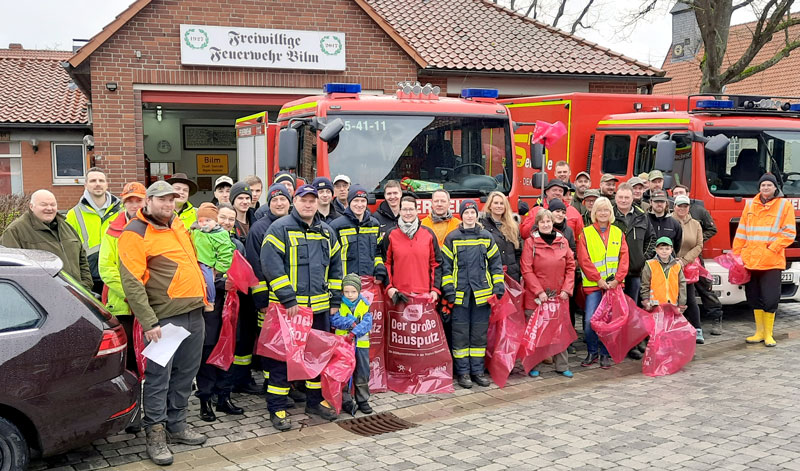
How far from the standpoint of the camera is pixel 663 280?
7.11 meters

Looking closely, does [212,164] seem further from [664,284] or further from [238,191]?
[664,284]

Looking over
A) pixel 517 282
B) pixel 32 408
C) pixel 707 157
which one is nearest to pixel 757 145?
pixel 707 157

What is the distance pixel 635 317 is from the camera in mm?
7004

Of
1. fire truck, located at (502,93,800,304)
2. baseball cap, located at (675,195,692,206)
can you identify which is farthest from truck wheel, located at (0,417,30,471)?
baseball cap, located at (675,195,692,206)

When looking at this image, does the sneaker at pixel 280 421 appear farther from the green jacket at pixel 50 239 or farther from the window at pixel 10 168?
the window at pixel 10 168

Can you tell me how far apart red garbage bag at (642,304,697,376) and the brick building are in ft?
29.4

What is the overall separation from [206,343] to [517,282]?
293cm

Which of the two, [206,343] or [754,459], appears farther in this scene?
[206,343]

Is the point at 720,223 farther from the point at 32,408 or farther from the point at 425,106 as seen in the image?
the point at 32,408

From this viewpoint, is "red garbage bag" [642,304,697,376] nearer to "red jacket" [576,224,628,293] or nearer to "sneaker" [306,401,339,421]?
"red jacket" [576,224,628,293]

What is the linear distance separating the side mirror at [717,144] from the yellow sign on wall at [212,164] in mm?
13560

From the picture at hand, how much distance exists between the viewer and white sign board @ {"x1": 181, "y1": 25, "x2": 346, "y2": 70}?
13.2 metres

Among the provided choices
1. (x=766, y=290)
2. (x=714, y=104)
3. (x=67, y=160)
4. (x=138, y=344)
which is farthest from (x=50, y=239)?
(x=67, y=160)

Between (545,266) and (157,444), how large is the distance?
12.1ft
